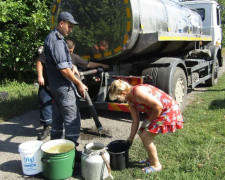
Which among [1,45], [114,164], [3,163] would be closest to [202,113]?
[114,164]

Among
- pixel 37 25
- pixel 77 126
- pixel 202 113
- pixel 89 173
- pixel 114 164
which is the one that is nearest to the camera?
pixel 89 173

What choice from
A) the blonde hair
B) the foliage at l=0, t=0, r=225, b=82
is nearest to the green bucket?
the blonde hair

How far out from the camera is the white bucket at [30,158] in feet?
9.28

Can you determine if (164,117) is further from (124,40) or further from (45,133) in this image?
(45,133)

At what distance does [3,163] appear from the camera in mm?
3330

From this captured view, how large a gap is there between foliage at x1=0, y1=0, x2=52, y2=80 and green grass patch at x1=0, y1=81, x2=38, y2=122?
1024mm

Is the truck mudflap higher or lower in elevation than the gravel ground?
higher

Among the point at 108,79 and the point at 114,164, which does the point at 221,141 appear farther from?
the point at 108,79

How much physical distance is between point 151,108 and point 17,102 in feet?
14.3

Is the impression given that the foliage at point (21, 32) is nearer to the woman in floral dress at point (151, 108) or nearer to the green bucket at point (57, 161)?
the green bucket at point (57, 161)

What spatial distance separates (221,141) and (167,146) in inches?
32.8

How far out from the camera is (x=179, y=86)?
5117 mm

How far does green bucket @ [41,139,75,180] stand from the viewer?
2.70 m

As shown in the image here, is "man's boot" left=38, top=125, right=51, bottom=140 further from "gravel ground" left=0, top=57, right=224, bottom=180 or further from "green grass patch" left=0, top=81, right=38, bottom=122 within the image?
"green grass patch" left=0, top=81, right=38, bottom=122
